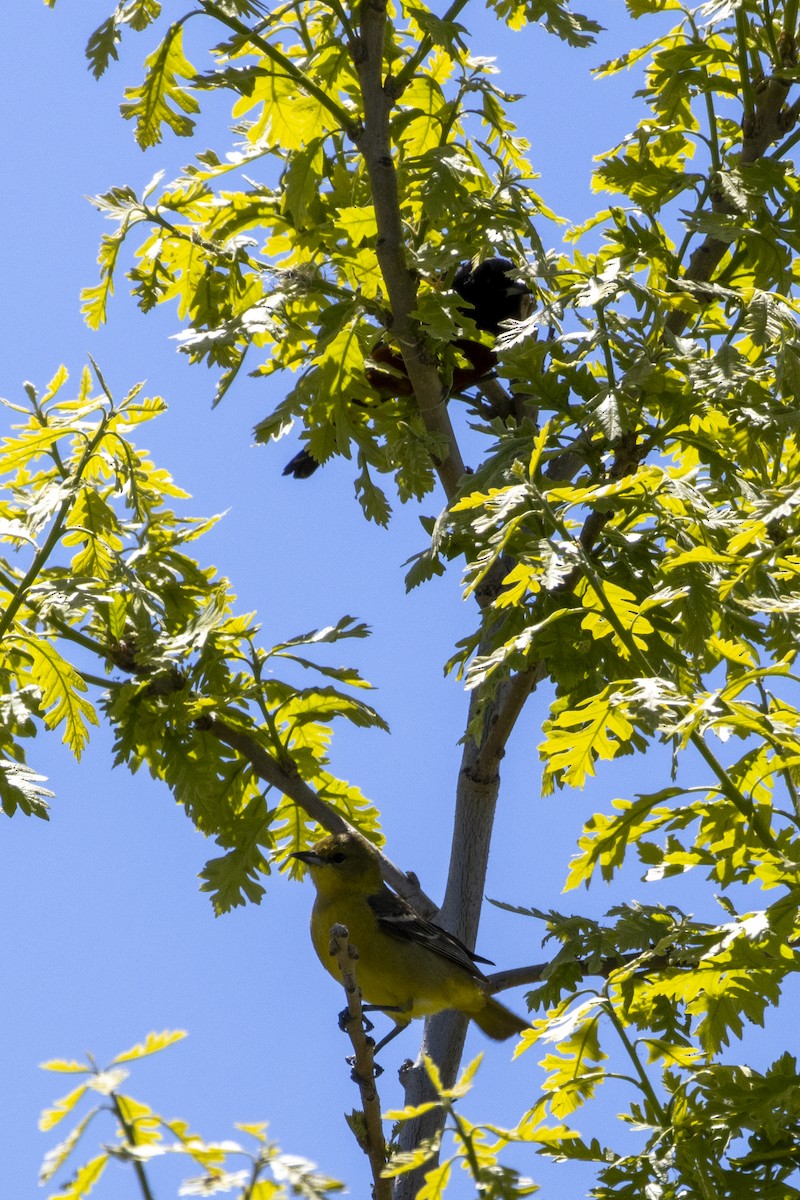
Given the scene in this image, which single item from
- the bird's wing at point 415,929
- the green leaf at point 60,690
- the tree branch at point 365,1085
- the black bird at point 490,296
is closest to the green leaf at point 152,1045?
the tree branch at point 365,1085

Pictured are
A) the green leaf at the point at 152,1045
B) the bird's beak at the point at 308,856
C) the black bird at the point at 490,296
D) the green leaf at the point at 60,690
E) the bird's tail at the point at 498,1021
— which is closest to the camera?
the green leaf at the point at 152,1045

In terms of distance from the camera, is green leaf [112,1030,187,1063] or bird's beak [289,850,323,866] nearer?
green leaf [112,1030,187,1063]

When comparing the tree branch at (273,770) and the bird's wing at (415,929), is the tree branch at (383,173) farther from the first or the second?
the bird's wing at (415,929)

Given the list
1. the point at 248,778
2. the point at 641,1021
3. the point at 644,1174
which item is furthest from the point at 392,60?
the point at 644,1174

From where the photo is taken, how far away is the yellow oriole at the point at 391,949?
4.54 meters

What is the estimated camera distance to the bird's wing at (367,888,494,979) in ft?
14.5

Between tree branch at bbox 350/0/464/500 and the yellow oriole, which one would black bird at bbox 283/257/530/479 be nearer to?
tree branch at bbox 350/0/464/500

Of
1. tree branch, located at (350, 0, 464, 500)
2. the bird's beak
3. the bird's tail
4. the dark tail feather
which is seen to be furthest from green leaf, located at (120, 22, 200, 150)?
the bird's tail

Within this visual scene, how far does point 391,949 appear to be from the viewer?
15.6 feet

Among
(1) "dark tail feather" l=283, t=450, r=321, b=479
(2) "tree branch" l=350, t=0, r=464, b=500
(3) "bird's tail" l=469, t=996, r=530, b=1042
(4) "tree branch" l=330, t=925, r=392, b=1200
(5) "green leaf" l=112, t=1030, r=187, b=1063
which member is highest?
(1) "dark tail feather" l=283, t=450, r=321, b=479

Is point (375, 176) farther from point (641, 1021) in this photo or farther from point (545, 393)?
point (641, 1021)

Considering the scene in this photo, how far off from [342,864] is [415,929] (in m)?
0.33

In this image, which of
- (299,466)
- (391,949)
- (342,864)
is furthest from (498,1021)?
(299,466)

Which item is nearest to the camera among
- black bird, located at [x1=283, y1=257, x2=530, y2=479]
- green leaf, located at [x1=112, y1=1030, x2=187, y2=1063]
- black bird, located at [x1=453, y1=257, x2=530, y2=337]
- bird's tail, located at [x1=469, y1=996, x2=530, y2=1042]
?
green leaf, located at [x1=112, y1=1030, x2=187, y2=1063]
